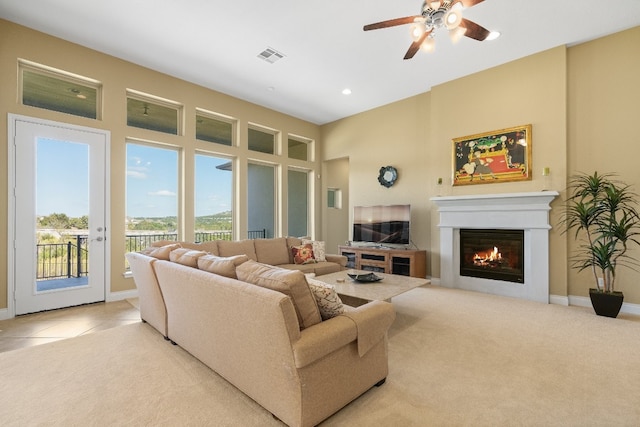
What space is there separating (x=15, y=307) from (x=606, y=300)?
695 centimetres

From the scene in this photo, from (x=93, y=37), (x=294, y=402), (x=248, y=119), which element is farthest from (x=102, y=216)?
(x=294, y=402)

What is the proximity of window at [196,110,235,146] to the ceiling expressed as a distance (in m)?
0.57

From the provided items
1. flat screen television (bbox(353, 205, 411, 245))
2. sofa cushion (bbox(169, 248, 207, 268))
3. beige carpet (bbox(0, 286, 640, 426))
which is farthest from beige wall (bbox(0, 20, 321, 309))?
flat screen television (bbox(353, 205, 411, 245))

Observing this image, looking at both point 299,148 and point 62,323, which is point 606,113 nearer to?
point 299,148

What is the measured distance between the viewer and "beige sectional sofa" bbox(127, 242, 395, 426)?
150 cm

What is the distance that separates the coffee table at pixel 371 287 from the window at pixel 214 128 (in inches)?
138

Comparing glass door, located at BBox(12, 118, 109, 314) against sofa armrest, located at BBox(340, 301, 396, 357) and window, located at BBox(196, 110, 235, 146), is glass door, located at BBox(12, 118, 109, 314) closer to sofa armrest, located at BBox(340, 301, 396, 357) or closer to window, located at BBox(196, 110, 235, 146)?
window, located at BBox(196, 110, 235, 146)

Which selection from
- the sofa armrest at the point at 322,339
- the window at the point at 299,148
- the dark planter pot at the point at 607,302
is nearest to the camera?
the sofa armrest at the point at 322,339

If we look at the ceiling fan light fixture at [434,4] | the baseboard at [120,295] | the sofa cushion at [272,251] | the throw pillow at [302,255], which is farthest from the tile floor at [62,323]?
the ceiling fan light fixture at [434,4]

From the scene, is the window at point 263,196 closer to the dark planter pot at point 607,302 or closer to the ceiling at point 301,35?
the ceiling at point 301,35

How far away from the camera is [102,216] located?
4102 mm

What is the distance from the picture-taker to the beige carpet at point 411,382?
5.67ft

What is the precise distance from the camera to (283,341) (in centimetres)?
147

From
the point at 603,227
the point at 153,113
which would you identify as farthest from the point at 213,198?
the point at 603,227
